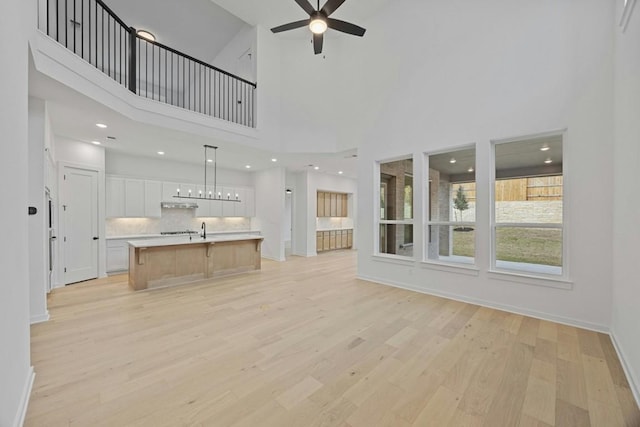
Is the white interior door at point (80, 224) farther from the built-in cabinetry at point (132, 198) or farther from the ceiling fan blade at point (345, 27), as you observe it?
the ceiling fan blade at point (345, 27)

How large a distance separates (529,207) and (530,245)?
1.75ft

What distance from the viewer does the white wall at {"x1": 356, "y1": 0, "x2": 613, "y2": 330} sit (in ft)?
10.1

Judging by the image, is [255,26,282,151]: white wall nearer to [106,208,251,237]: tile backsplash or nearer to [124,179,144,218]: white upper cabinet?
[124,179,144,218]: white upper cabinet

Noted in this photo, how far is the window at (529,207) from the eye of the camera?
3465 millimetres

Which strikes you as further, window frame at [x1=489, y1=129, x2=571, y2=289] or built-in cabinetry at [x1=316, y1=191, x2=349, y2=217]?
Result: built-in cabinetry at [x1=316, y1=191, x2=349, y2=217]

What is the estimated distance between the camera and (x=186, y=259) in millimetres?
5266

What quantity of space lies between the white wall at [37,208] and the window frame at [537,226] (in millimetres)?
6047

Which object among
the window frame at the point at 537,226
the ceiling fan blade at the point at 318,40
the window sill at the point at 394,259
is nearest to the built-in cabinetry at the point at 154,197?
the window sill at the point at 394,259

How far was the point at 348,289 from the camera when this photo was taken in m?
4.70

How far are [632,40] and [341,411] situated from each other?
3.93 m

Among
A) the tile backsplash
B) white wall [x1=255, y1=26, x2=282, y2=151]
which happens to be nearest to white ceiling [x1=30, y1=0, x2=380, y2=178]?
white wall [x1=255, y1=26, x2=282, y2=151]

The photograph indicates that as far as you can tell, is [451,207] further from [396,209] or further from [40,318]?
[40,318]

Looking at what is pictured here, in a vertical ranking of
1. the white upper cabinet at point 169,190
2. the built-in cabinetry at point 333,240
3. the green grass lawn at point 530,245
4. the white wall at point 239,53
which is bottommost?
the built-in cabinetry at point 333,240

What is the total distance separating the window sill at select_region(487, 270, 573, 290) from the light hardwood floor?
472mm
